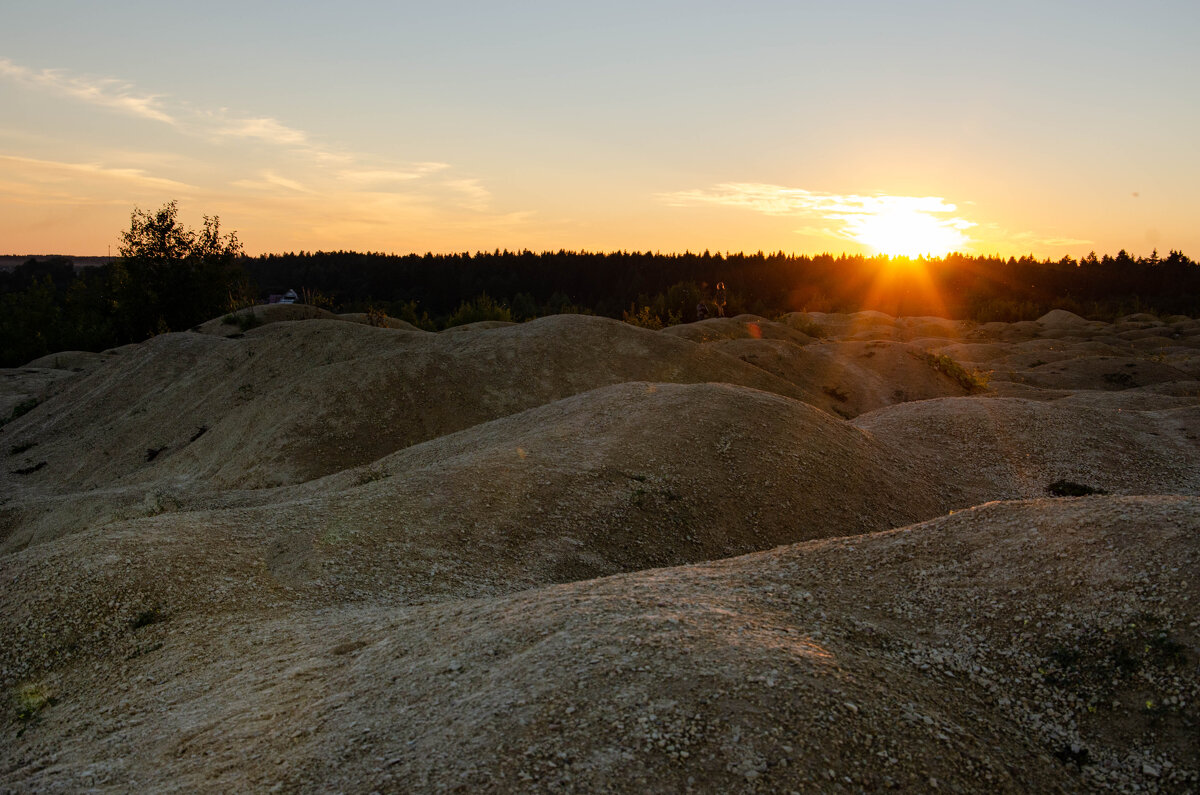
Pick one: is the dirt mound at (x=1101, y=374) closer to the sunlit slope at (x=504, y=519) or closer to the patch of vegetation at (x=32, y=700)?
the sunlit slope at (x=504, y=519)

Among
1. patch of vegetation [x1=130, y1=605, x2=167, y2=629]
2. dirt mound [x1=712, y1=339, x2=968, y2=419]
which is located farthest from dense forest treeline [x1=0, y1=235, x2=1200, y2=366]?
patch of vegetation [x1=130, y1=605, x2=167, y2=629]

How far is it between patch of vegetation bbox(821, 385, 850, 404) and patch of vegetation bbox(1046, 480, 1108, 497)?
987 cm

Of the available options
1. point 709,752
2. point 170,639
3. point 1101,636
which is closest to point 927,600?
point 1101,636

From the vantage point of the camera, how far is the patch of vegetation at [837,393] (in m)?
23.9

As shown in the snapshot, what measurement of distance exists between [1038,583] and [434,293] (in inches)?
3881

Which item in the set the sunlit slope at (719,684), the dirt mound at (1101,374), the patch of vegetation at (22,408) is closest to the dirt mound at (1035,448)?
the sunlit slope at (719,684)

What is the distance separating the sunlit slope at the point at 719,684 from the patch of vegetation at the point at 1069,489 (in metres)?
6.55

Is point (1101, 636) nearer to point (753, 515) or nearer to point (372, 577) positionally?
point (753, 515)

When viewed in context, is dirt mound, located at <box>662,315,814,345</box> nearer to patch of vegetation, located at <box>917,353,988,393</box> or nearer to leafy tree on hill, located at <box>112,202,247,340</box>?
patch of vegetation, located at <box>917,353,988,393</box>

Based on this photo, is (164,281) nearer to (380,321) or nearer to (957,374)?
(380,321)

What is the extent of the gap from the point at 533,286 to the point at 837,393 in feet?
263

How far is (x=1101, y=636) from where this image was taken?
18.7 feet

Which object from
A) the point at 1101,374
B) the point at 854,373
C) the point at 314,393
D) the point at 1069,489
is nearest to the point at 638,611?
the point at 1069,489

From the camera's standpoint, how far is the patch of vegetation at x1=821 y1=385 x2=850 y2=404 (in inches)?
940
